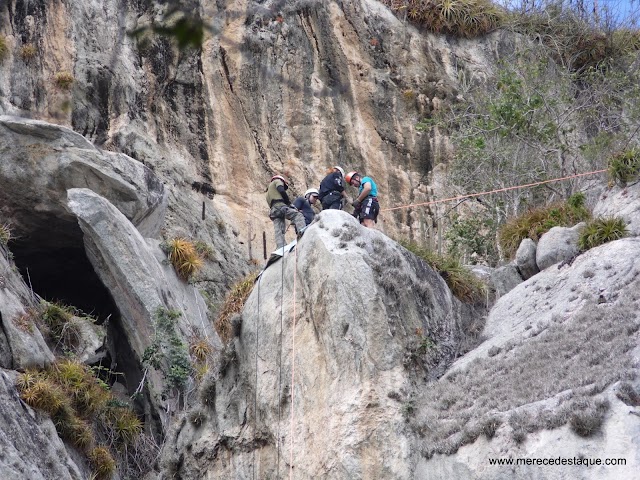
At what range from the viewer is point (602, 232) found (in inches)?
583

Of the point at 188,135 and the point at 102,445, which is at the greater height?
the point at 188,135

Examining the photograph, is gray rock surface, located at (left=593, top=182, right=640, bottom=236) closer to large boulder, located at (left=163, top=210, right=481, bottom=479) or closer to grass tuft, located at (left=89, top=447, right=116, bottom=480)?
large boulder, located at (left=163, top=210, right=481, bottom=479)

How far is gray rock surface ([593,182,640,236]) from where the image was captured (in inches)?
588

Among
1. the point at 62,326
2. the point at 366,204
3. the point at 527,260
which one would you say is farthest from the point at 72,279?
the point at 527,260

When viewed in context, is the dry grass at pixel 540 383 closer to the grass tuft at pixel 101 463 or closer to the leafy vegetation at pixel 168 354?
the leafy vegetation at pixel 168 354

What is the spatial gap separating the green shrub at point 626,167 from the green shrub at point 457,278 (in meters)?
2.83

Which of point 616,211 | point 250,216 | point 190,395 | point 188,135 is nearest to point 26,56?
point 188,135

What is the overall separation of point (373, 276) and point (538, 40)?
15355 millimetres

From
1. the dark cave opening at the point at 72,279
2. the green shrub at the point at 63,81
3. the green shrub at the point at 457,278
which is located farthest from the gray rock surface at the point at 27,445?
the green shrub at the point at 63,81

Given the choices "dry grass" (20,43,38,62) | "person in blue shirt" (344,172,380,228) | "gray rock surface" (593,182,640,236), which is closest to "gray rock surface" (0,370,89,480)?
"person in blue shirt" (344,172,380,228)

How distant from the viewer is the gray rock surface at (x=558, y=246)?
15312 mm

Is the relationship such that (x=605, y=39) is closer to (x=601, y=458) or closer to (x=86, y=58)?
(x=86, y=58)

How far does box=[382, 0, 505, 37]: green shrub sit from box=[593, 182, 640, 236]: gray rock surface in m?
12.9

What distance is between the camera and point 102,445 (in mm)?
15641
